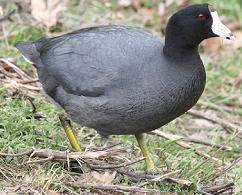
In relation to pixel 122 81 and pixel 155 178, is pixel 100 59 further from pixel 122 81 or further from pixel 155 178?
pixel 155 178

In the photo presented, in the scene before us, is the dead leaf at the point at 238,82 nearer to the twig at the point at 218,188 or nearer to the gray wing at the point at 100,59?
the gray wing at the point at 100,59

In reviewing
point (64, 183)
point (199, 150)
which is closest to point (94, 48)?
point (64, 183)

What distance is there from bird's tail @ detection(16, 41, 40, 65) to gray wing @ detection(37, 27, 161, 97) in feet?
0.63

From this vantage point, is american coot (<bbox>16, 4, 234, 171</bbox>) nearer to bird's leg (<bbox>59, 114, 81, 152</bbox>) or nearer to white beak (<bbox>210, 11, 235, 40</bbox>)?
white beak (<bbox>210, 11, 235, 40</bbox>)

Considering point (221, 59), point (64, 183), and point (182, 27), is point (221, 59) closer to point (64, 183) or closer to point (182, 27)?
point (182, 27)

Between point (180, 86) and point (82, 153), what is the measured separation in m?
0.71

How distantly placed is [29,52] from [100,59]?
2.62 ft

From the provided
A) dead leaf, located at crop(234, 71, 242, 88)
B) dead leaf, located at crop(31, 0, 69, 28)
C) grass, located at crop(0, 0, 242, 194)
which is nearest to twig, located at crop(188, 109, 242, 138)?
grass, located at crop(0, 0, 242, 194)

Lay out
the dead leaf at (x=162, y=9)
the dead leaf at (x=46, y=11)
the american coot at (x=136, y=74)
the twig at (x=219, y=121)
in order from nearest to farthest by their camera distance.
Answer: the american coot at (x=136, y=74), the twig at (x=219, y=121), the dead leaf at (x=46, y=11), the dead leaf at (x=162, y=9)

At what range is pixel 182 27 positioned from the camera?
14.8ft

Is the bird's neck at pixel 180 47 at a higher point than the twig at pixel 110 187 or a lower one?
higher

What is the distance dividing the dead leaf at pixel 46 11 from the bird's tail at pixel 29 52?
1620 millimetres

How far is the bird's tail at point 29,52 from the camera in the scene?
5121 mm

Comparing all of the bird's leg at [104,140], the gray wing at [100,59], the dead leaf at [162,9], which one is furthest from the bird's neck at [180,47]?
the dead leaf at [162,9]
